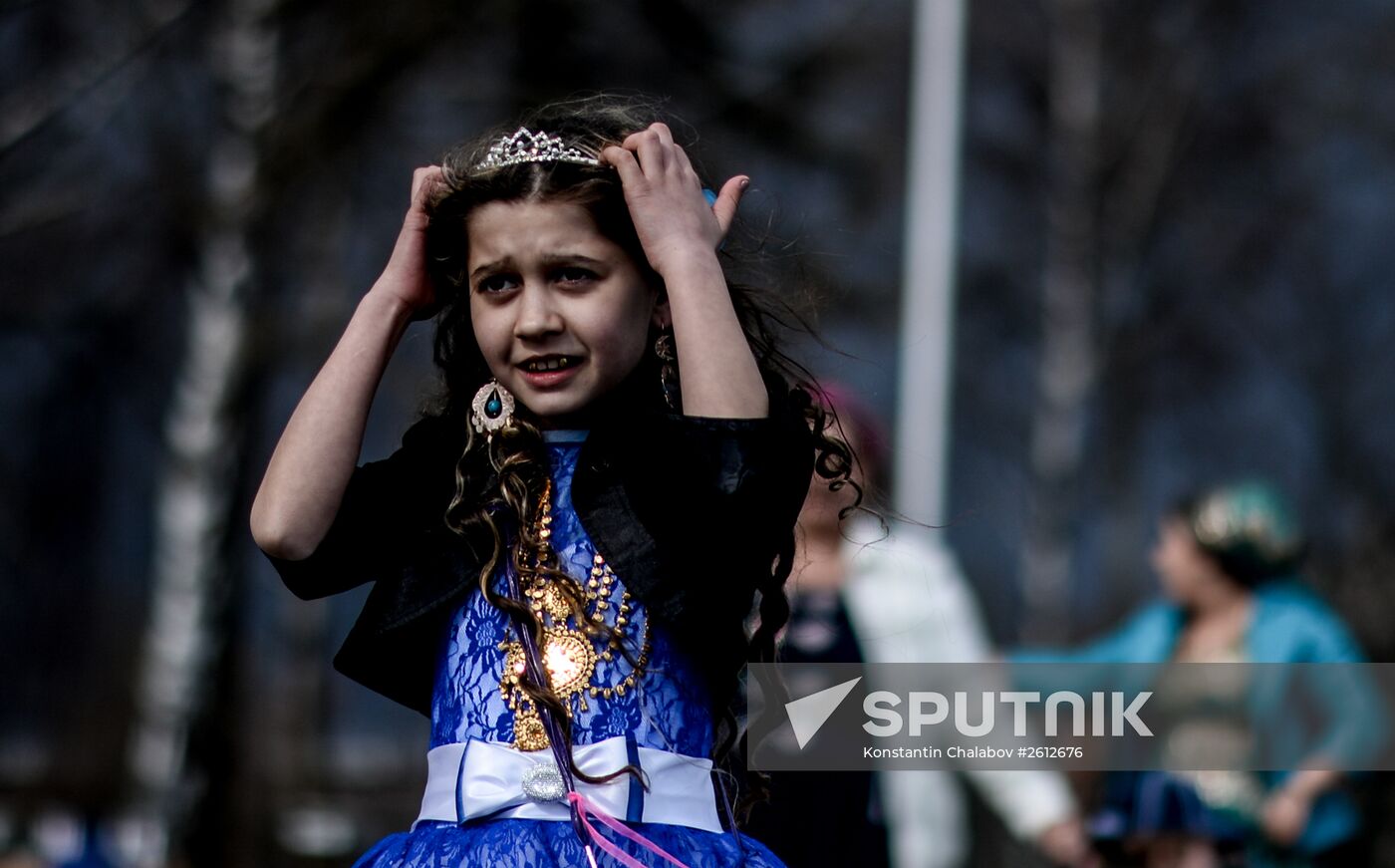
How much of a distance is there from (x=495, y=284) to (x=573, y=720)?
0.52 meters

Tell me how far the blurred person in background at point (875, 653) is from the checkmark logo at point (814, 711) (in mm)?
136


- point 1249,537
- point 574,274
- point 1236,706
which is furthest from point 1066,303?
point 574,274

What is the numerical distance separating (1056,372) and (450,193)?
16.3m

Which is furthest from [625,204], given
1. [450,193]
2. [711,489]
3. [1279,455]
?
[1279,455]

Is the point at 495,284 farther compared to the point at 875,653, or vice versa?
the point at 875,653

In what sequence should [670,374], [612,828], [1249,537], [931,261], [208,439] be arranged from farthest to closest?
[931,261] → [208,439] → [1249,537] → [670,374] → [612,828]

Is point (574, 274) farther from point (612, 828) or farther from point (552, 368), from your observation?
point (612, 828)

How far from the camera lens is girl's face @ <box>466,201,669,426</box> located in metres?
2.25

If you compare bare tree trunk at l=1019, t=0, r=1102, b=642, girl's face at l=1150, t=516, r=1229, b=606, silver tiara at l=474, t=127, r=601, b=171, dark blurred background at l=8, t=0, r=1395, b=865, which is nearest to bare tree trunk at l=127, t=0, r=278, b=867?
dark blurred background at l=8, t=0, r=1395, b=865

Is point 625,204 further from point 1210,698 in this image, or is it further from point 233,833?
point 233,833

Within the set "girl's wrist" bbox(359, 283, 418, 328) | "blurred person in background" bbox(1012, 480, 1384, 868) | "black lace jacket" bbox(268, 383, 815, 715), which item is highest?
"girl's wrist" bbox(359, 283, 418, 328)

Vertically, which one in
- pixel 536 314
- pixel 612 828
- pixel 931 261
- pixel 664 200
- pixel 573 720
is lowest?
pixel 612 828

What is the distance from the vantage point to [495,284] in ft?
7.61

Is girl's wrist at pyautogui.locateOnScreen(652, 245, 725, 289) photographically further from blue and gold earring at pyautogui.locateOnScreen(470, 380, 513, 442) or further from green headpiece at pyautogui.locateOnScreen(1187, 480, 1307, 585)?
green headpiece at pyautogui.locateOnScreen(1187, 480, 1307, 585)
